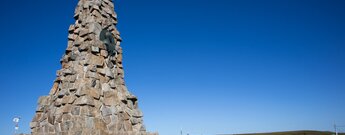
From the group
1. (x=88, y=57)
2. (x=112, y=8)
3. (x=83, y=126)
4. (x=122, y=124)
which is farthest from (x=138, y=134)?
(x=112, y=8)

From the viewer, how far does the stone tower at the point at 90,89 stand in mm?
6816

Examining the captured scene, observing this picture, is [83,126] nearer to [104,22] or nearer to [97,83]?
[97,83]

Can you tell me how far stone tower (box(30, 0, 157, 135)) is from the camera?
6.82m

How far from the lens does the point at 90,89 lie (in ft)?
23.3

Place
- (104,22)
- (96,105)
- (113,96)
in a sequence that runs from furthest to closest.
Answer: (104,22) < (113,96) < (96,105)

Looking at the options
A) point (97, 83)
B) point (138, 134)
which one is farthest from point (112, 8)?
point (138, 134)

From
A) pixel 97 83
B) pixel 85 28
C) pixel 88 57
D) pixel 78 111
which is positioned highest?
pixel 85 28

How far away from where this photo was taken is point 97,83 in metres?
7.43

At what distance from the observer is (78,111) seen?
672 centimetres

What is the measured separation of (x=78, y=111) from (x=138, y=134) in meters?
1.81

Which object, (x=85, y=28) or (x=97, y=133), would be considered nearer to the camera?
(x=97, y=133)

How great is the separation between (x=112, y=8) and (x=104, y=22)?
89cm

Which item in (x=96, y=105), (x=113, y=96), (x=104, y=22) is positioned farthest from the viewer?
(x=104, y=22)

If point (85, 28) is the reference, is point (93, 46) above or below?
below
